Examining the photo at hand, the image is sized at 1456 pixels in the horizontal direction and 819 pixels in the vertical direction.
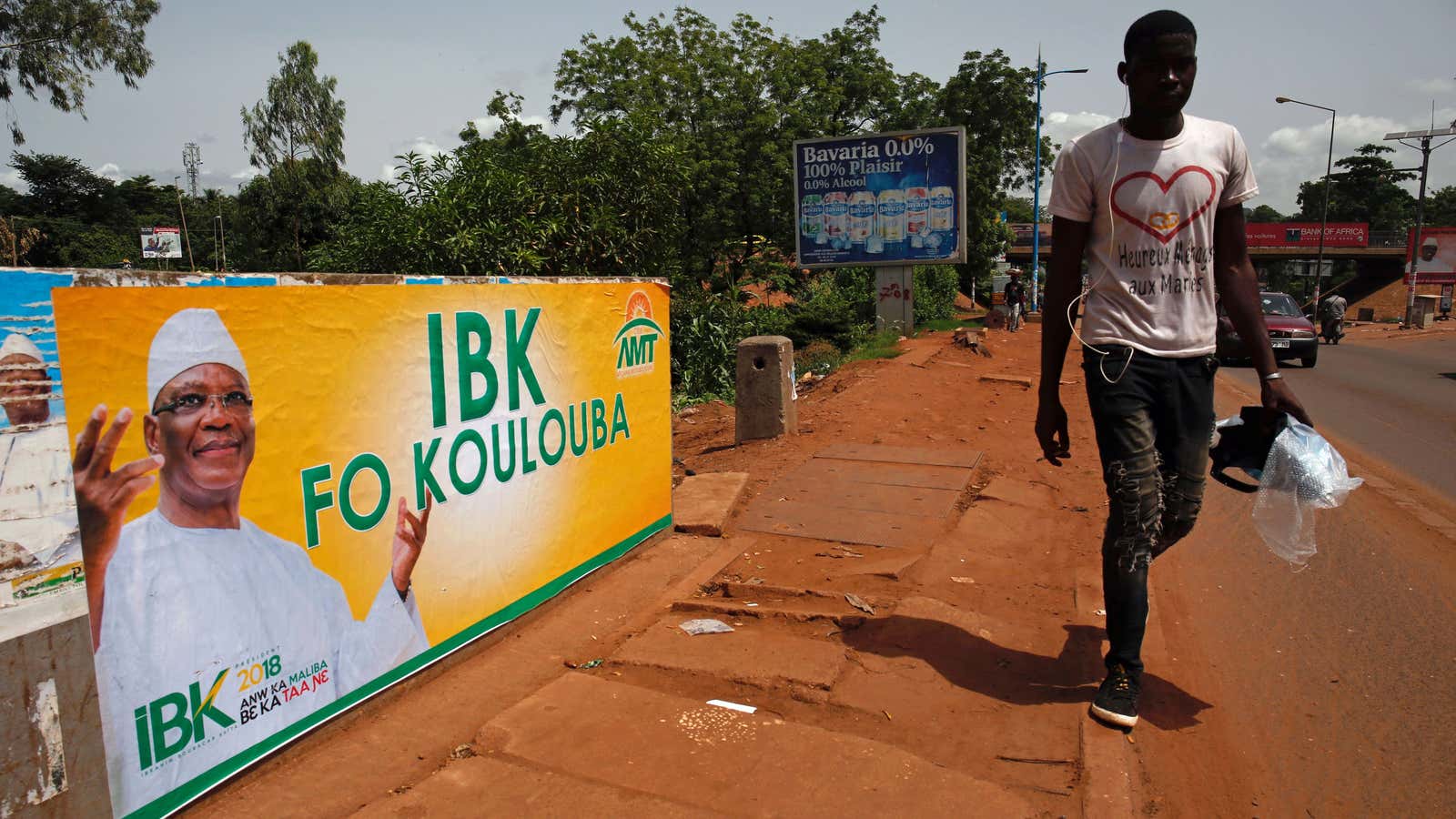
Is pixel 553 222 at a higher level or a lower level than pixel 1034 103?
lower

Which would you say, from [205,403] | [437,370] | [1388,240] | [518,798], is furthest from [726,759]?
[1388,240]

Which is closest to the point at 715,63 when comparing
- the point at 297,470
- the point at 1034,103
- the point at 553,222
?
the point at 1034,103

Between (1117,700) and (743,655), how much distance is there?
50.7 inches

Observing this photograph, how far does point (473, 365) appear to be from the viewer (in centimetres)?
348

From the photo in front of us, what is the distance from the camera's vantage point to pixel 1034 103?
32438 mm

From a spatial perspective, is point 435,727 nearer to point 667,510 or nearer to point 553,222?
point 667,510

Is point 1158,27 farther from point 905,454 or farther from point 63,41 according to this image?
point 63,41

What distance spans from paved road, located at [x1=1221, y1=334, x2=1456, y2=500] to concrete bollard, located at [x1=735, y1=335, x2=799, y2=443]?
15.7 feet

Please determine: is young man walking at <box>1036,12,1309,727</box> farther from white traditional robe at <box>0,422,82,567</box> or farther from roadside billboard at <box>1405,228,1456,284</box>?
roadside billboard at <box>1405,228,1456,284</box>

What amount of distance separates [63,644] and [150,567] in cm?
25

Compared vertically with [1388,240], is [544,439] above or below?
below

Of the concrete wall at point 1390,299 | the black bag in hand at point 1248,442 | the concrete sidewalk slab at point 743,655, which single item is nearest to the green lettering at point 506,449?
the concrete sidewalk slab at point 743,655

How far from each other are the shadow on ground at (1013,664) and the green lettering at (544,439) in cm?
143

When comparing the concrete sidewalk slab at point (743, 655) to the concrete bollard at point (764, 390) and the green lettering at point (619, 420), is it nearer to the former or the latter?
the green lettering at point (619, 420)
